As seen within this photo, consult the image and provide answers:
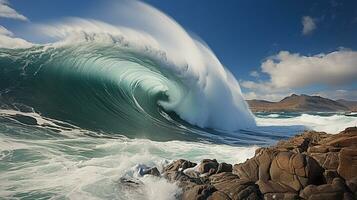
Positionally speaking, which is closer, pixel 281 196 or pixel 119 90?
pixel 281 196

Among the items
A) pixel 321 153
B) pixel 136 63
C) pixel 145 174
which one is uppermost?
pixel 136 63

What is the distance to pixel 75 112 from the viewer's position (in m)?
16.2

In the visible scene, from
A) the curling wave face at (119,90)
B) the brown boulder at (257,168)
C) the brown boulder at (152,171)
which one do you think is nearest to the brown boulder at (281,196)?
the brown boulder at (257,168)

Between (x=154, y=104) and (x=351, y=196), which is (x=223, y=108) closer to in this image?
(x=154, y=104)

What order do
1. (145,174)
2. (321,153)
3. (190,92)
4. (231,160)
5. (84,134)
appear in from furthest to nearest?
1. (190,92)
2. (84,134)
3. (231,160)
4. (145,174)
5. (321,153)

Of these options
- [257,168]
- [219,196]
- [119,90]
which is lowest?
[219,196]

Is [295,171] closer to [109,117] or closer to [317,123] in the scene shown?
[109,117]

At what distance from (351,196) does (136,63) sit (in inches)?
769

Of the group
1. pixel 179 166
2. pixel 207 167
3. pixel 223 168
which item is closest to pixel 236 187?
pixel 223 168

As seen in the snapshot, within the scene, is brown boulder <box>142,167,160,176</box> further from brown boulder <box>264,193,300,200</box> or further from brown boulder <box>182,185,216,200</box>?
brown boulder <box>264,193,300,200</box>

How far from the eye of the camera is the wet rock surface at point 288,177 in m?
5.95

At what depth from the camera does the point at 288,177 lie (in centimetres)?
627

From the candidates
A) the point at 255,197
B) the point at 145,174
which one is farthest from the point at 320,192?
the point at 145,174

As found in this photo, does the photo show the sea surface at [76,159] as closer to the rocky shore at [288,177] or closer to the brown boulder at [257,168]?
the rocky shore at [288,177]
